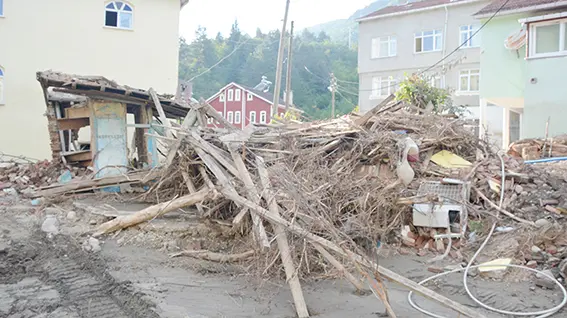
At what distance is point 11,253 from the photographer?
665cm

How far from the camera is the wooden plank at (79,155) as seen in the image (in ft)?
38.3

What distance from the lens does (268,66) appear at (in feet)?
206

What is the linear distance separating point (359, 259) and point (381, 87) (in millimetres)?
28162

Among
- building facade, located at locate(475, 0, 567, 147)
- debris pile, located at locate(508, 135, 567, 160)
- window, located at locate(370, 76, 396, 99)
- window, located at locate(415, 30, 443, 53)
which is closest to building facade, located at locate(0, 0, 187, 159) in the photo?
building facade, located at locate(475, 0, 567, 147)

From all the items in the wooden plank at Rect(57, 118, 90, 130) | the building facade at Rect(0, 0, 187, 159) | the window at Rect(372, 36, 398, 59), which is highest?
the window at Rect(372, 36, 398, 59)

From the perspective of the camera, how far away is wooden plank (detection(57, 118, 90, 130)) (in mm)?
11359

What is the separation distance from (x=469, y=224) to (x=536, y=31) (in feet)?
41.6

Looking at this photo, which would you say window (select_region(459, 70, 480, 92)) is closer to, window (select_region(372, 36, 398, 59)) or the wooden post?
window (select_region(372, 36, 398, 59))

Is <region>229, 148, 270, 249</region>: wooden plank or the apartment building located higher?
the apartment building

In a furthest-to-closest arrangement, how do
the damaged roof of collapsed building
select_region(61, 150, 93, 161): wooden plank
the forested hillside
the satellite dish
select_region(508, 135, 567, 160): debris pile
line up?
the forested hillside, the satellite dish, select_region(508, 135, 567, 160): debris pile, select_region(61, 150, 93, 161): wooden plank, the damaged roof of collapsed building

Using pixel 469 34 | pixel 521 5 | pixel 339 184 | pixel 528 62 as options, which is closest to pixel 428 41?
pixel 469 34

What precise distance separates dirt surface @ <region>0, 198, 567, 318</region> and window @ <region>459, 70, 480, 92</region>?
2415cm

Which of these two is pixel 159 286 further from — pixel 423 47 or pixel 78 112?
pixel 423 47

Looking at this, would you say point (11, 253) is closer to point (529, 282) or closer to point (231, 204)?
point (231, 204)
